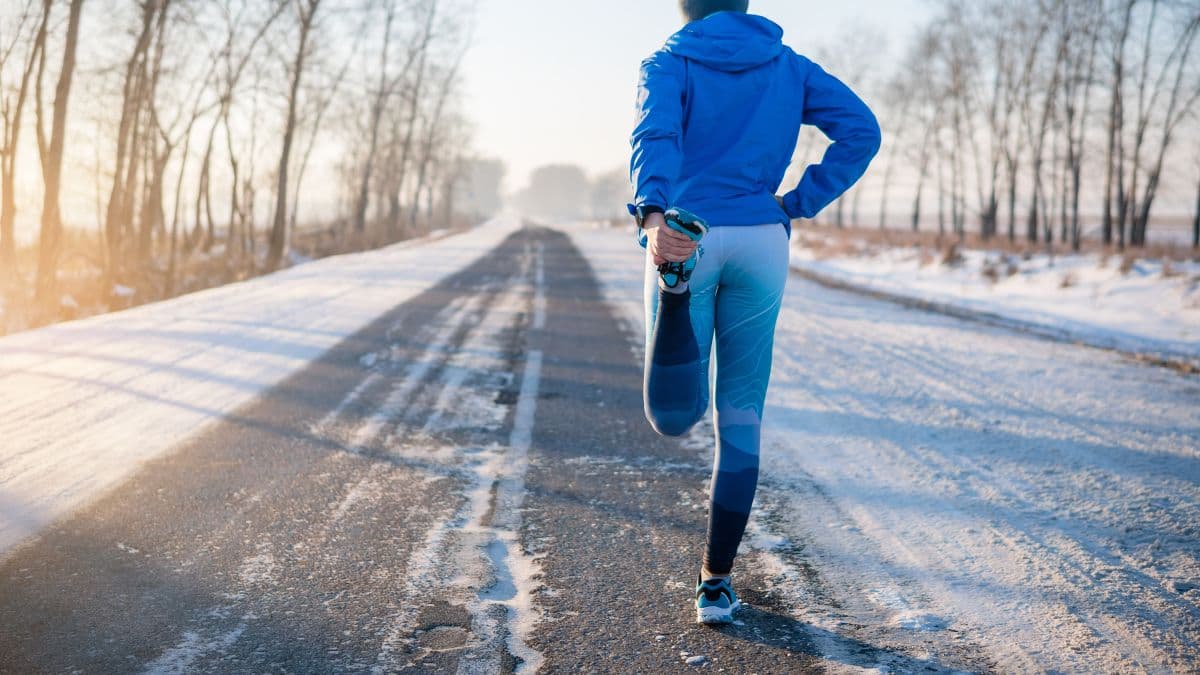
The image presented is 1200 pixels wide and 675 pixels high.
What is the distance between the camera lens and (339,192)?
5716cm

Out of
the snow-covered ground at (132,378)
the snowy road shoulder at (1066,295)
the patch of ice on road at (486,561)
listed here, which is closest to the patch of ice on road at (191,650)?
the patch of ice on road at (486,561)

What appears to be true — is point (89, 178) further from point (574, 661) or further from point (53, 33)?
point (574, 661)

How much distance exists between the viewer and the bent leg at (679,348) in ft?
7.14

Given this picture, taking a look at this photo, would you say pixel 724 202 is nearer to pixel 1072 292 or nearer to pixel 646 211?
pixel 646 211

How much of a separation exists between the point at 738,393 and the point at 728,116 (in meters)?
0.80

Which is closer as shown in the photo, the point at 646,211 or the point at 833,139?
the point at 646,211

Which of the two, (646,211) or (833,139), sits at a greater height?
(833,139)

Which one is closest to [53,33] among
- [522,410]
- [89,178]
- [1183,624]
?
[89,178]

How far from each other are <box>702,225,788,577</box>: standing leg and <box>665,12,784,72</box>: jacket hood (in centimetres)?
47

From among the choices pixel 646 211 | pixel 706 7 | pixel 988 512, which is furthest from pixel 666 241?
pixel 988 512

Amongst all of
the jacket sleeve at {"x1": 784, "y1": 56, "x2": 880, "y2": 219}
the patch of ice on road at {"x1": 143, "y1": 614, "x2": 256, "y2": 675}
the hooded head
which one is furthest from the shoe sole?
the hooded head

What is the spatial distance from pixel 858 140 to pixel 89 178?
32.7m

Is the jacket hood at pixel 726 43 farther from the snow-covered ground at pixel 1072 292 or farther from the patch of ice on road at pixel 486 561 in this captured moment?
the snow-covered ground at pixel 1072 292

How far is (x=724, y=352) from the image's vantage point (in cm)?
237
